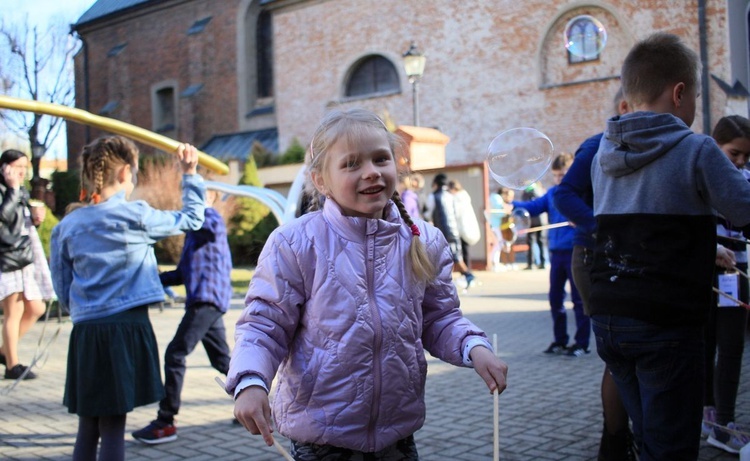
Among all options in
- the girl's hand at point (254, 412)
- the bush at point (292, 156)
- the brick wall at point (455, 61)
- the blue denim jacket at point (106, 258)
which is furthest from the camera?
the bush at point (292, 156)

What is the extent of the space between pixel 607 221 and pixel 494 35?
22.6m

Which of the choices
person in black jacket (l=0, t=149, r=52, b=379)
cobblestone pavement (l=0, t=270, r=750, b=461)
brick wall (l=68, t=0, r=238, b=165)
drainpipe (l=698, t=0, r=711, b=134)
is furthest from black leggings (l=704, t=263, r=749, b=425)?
brick wall (l=68, t=0, r=238, b=165)

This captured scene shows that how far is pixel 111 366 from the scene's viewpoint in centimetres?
406

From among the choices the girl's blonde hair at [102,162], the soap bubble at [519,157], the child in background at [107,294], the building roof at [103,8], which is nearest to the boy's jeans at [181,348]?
the child in background at [107,294]

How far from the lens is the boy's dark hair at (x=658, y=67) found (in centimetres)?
298

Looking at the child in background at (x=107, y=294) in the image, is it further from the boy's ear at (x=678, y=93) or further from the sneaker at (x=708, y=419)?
the sneaker at (x=708, y=419)

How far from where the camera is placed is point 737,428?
459cm

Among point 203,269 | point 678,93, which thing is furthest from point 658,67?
point 203,269

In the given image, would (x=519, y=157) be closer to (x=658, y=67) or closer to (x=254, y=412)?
(x=658, y=67)

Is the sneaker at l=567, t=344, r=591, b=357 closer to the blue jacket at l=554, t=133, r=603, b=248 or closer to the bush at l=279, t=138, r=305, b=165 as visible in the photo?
the blue jacket at l=554, t=133, r=603, b=248

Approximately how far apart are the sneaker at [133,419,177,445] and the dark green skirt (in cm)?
105

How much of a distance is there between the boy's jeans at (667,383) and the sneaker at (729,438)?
1.71 metres

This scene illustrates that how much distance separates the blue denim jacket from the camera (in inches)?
161

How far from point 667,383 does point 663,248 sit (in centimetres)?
48
